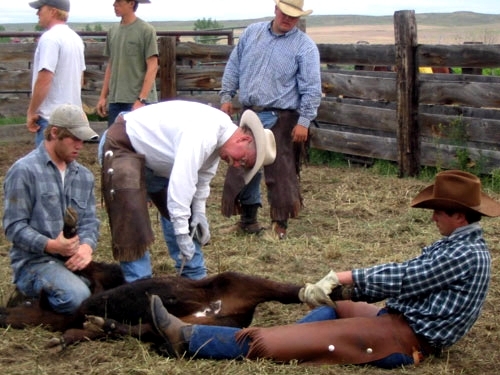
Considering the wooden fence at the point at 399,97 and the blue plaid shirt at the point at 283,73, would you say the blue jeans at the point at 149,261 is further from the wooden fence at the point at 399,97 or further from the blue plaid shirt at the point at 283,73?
the wooden fence at the point at 399,97

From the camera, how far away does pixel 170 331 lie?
14.1 ft

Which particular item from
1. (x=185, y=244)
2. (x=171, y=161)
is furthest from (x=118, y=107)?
(x=185, y=244)

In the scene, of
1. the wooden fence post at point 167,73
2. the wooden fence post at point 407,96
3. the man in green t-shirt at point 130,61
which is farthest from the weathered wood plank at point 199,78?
the man in green t-shirt at point 130,61

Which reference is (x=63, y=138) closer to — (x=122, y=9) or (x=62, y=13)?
(x=62, y=13)

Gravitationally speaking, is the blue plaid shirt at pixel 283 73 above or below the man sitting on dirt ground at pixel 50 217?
above

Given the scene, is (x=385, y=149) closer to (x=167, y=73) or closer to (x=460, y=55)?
(x=460, y=55)

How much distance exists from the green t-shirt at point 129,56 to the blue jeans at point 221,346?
464 cm

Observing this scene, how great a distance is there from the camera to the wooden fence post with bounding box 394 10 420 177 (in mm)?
9828

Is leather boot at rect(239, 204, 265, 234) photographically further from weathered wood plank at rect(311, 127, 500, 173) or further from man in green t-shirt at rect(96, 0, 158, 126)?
weathered wood plank at rect(311, 127, 500, 173)

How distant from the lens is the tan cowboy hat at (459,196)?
13.3 feet

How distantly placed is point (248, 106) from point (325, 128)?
4416 millimetres

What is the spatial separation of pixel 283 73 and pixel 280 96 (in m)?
0.18

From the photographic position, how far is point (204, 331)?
427 cm

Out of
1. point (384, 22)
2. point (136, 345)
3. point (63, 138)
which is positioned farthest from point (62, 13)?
point (384, 22)
